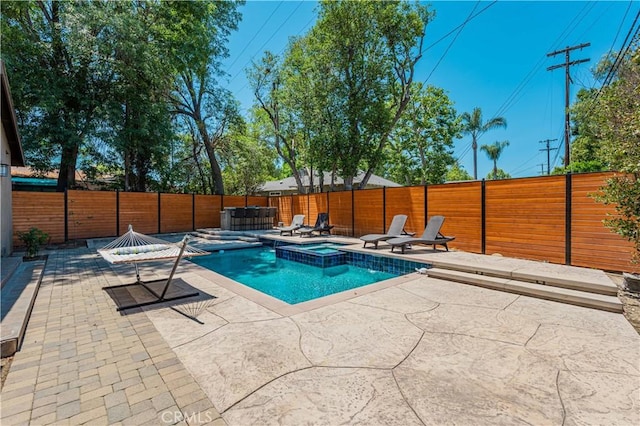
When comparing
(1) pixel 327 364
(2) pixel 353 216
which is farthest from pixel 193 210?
(1) pixel 327 364

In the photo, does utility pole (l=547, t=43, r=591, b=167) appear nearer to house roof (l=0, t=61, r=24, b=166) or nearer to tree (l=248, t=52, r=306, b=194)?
tree (l=248, t=52, r=306, b=194)

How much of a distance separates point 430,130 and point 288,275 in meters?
19.7

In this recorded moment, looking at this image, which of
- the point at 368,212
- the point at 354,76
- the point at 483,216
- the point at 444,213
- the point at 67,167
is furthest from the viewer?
the point at 354,76

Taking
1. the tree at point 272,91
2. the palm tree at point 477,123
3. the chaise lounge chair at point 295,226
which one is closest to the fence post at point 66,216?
the chaise lounge chair at point 295,226

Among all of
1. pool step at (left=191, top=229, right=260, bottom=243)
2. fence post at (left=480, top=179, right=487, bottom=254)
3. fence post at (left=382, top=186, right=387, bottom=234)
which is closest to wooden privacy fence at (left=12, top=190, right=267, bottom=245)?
pool step at (left=191, top=229, right=260, bottom=243)

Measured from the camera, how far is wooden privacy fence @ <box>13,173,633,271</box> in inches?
228

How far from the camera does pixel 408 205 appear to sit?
30.8 feet

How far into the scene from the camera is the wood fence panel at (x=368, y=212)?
34.4ft

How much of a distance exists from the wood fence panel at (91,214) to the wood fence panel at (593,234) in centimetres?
1536

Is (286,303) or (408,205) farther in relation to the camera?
(408,205)

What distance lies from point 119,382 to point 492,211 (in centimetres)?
799

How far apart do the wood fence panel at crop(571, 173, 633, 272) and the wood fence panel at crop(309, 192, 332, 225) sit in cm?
833

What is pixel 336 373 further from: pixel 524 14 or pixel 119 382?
pixel 524 14

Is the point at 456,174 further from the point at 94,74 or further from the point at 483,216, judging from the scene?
the point at 94,74
